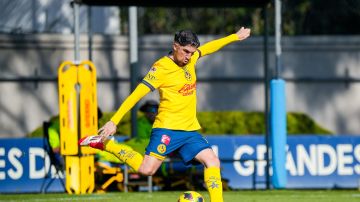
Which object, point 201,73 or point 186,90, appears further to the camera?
point 201,73

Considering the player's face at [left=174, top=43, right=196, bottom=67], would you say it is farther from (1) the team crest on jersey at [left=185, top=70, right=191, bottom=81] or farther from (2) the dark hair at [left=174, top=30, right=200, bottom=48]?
(1) the team crest on jersey at [left=185, top=70, right=191, bottom=81]

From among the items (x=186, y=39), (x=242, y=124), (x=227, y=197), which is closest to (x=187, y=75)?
(x=186, y=39)

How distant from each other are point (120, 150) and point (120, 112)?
1.17 m

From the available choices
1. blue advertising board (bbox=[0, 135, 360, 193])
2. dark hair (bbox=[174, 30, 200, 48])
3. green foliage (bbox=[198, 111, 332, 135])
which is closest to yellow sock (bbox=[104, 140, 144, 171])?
dark hair (bbox=[174, 30, 200, 48])

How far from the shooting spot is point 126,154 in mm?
14398

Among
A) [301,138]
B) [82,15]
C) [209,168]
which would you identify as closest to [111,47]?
[82,15]

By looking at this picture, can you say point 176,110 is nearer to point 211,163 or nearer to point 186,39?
point 211,163

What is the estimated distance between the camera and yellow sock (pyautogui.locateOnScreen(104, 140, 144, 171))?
14184 mm

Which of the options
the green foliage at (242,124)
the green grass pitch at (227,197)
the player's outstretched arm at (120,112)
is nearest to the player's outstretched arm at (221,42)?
the player's outstretched arm at (120,112)

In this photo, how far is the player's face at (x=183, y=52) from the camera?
44.3ft

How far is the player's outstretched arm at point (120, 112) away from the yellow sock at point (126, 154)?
825mm

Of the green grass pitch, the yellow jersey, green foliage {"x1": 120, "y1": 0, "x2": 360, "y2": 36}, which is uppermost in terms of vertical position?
green foliage {"x1": 120, "y1": 0, "x2": 360, "y2": 36}

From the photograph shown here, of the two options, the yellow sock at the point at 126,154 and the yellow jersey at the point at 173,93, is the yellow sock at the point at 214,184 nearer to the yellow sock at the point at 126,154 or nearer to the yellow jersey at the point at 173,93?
the yellow jersey at the point at 173,93

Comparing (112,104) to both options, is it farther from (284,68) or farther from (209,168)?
(209,168)
